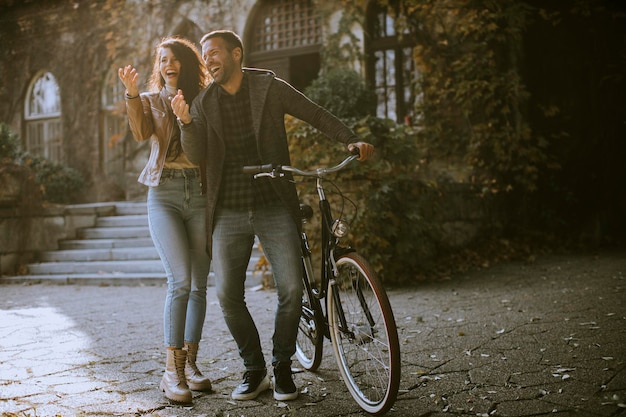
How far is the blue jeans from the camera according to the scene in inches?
125

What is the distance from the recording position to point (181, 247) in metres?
3.28

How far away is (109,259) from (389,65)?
Answer: 5.80 metres

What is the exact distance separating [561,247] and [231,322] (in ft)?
23.1

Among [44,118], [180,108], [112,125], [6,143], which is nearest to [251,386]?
[180,108]

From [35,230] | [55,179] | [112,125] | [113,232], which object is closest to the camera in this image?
[35,230]

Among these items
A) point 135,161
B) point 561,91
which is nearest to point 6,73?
point 135,161

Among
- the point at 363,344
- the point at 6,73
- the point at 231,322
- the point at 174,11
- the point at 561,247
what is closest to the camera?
the point at 363,344

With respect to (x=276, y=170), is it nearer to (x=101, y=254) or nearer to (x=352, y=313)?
(x=352, y=313)

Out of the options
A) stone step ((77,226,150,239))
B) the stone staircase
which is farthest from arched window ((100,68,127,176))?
stone step ((77,226,150,239))

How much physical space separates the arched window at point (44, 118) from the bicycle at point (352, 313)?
40.1 ft

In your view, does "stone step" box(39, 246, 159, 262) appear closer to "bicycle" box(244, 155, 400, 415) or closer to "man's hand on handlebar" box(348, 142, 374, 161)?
"bicycle" box(244, 155, 400, 415)

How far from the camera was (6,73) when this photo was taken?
14500 millimetres

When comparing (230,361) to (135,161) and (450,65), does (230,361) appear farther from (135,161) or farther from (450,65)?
(135,161)

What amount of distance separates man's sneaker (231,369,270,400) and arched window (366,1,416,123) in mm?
7646
